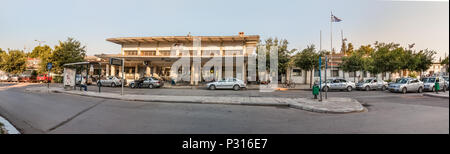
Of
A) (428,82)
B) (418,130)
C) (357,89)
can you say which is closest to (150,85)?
(418,130)

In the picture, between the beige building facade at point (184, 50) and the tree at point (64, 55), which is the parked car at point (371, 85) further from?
the tree at point (64, 55)

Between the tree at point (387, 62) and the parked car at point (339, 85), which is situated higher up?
the tree at point (387, 62)

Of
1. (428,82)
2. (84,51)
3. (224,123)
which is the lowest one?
(224,123)

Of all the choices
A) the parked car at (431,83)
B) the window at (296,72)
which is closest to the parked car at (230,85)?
the window at (296,72)

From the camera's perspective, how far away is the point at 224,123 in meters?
5.30

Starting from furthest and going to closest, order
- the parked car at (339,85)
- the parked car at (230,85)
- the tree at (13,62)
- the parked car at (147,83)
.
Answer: the tree at (13,62), the parked car at (147,83), the parked car at (230,85), the parked car at (339,85)

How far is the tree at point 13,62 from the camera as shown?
104 ft

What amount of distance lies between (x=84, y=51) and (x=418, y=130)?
37200 mm

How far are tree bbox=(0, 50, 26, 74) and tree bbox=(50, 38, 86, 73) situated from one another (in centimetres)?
1139

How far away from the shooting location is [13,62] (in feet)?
105

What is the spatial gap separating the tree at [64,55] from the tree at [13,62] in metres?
11.4
